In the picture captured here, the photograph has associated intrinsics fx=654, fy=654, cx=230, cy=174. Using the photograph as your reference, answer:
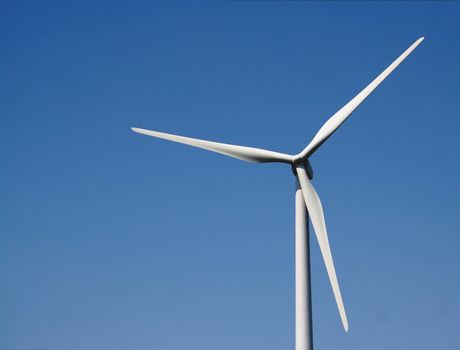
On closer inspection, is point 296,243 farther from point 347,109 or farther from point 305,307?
point 347,109

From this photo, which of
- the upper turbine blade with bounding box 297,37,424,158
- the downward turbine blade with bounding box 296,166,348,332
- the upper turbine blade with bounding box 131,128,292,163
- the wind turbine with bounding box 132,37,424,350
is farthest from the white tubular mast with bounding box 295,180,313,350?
the upper turbine blade with bounding box 297,37,424,158

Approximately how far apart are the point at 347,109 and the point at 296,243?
666 centimetres

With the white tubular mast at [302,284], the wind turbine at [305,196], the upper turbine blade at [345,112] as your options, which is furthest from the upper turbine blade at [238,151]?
the white tubular mast at [302,284]

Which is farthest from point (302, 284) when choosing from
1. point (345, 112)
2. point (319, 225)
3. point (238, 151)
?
point (345, 112)

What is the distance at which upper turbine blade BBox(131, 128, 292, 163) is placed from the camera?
28578mm

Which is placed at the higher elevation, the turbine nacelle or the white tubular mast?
the turbine nacelle

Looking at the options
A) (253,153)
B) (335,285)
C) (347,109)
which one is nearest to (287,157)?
(253,153)

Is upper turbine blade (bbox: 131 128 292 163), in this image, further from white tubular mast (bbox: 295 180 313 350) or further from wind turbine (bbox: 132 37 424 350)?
white tubular mast (bbox: 295 180 313 350)

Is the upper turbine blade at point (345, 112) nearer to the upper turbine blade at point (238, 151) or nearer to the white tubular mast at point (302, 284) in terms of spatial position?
the upper turbine blade at point (238, 151)

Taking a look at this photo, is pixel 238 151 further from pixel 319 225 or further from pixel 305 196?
pixel 319 225

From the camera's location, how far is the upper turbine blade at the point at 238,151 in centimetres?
2858

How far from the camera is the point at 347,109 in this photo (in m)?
29.2

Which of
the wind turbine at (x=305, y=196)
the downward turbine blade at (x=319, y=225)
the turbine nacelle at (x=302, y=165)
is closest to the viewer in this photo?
the wind turbine at (x=305, y=196)

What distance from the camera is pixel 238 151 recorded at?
2916 centimetres
